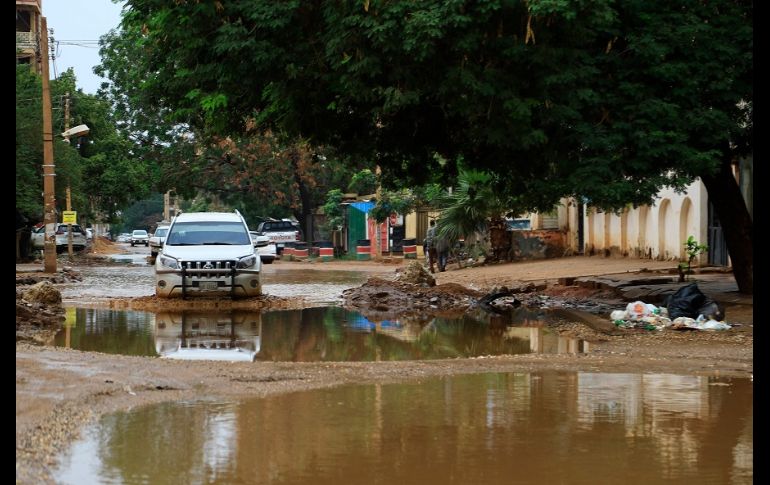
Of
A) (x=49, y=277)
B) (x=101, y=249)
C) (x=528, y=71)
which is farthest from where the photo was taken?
(x=101, y=249)

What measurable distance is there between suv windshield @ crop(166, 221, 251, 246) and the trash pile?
8.23m

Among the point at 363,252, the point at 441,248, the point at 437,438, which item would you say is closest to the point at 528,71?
the point at 437,438

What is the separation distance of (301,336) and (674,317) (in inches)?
220

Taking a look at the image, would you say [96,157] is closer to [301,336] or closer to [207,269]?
[207,269]

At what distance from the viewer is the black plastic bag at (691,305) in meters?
16.3

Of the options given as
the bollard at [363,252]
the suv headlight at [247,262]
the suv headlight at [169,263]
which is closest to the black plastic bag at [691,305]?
the suv headlight at [247,262]

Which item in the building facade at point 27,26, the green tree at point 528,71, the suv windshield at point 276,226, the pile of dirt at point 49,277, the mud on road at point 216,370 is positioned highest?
the building facade at point 27,26

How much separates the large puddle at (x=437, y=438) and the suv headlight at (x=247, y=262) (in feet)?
34.7

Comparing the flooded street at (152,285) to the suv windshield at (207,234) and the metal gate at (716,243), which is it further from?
the metal gate at (716,243)

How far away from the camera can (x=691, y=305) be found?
651 inches

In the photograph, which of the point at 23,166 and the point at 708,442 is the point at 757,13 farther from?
the point at 23,166

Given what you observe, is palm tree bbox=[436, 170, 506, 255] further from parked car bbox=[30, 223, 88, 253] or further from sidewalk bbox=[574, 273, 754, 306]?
parked car bbox=[30, 223, 88, 253]

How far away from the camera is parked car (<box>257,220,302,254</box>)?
5636 cm

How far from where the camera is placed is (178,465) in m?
7.02
